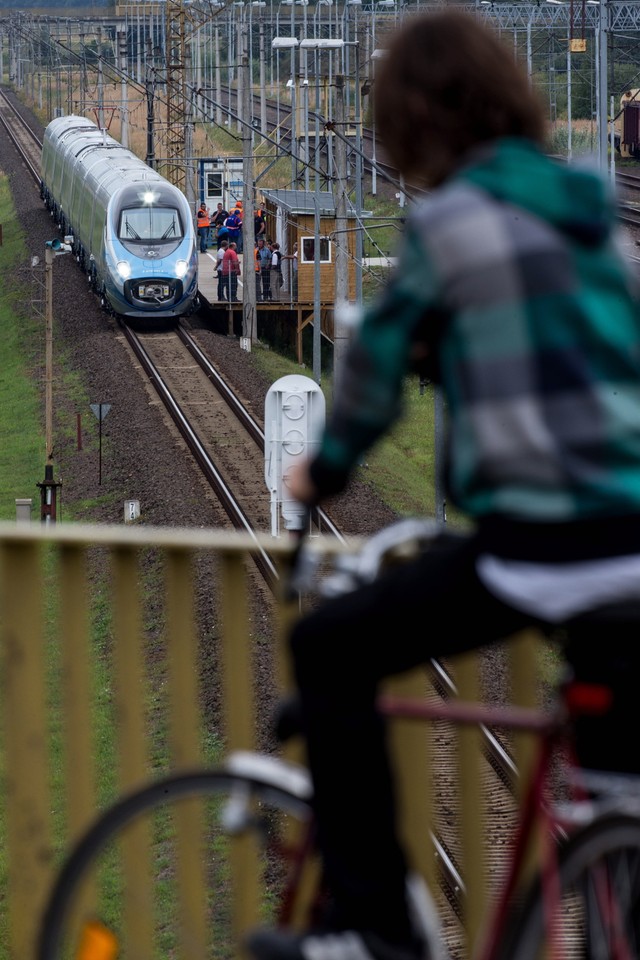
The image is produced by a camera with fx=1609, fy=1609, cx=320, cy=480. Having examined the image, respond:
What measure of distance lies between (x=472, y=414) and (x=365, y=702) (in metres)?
0.49

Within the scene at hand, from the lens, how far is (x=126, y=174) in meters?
35.0

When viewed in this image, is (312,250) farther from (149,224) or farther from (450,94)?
(450,94)

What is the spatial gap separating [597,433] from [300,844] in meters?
0.92

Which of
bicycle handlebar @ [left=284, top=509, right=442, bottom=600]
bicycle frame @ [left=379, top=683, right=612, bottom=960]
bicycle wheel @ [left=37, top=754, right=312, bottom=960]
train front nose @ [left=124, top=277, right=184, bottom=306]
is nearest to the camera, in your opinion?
bicycle frame @ [left=379, top=683, right=612, bottom=960]

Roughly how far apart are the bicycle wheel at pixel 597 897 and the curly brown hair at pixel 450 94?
3.40 ft

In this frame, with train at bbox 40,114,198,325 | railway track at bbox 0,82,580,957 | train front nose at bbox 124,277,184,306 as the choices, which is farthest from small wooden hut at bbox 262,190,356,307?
railway track at bbox 0,82,580,957

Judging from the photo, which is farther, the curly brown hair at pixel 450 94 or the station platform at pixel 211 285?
the station platform at pixel 211 285

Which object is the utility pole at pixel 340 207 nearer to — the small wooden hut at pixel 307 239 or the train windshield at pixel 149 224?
the train windshield at pixel 149 224

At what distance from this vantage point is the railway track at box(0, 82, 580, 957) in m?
10.3

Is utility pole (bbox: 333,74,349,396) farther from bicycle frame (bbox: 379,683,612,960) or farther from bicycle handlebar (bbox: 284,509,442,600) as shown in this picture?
bicycle frame (bbox: 379,683,612,960)

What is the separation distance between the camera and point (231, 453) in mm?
25969

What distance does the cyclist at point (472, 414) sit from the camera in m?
2.27

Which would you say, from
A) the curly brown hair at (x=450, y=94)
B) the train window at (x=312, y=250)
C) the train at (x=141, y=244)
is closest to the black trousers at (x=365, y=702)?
the curly brown hair at (x=450, y=94)

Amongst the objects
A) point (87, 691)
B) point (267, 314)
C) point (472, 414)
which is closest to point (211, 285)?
point (267, 314)
